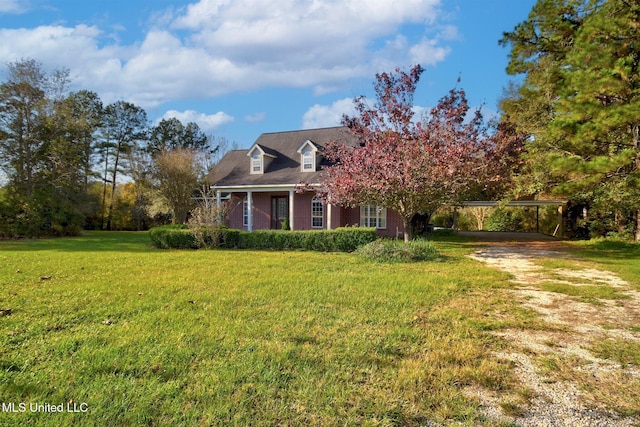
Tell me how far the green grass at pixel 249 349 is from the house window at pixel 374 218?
1200cm

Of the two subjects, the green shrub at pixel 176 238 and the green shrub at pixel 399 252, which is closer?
the green shrub at pixel 399 252

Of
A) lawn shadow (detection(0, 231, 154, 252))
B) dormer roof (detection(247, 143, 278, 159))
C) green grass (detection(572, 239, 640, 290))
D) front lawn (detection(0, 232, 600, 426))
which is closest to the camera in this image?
front lawn (detection(0, 232, 600, 426))

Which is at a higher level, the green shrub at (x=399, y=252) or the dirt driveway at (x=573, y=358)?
the green shrub at (x=399, y=252)

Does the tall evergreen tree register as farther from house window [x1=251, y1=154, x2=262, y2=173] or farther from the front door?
the front door

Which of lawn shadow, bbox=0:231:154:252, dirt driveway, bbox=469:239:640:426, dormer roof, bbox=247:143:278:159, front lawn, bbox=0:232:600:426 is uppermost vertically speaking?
dormer roof, bbox=247:143:278:159

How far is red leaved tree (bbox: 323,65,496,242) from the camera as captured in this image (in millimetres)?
11336

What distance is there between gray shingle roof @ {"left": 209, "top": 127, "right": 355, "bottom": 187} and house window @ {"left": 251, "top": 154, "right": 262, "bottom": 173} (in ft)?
1.30

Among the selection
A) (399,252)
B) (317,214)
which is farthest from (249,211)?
(399,252)

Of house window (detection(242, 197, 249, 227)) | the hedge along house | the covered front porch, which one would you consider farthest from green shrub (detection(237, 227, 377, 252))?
house window (detection(242, 197, 249, 227))

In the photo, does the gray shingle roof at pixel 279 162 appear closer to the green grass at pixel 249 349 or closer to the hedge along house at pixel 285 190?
the hedge along house at pixel 285 190

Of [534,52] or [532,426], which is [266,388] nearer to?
[532,426]

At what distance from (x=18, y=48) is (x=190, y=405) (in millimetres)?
25909

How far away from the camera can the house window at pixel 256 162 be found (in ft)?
69.4

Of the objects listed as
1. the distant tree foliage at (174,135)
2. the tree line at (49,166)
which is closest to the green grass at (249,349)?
the tree line at (49,166)
